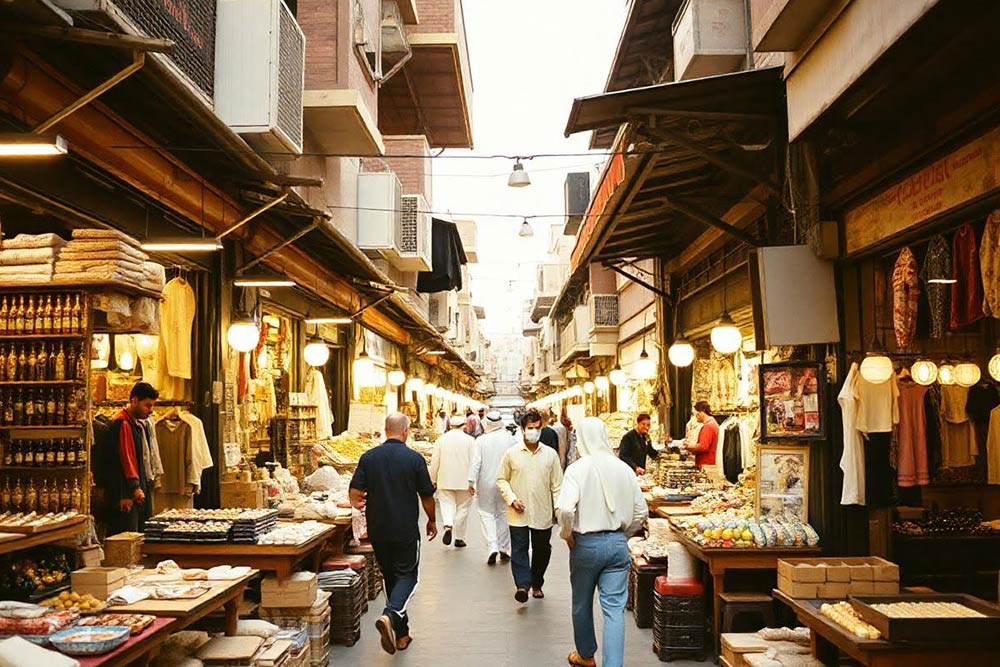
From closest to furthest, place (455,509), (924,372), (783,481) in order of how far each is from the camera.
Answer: (783,481), (924,372), (455,509)

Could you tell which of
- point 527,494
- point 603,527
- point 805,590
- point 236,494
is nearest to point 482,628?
point 527,494

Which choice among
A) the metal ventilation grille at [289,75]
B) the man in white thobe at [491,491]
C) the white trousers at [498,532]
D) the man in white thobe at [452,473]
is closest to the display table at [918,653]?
the metal ventilation grille at [289,75]

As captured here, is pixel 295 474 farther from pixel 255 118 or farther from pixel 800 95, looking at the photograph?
pixel 800 95

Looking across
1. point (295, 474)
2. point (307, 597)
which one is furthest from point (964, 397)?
point (295, 474)

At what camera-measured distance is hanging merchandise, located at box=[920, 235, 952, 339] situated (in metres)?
6.41

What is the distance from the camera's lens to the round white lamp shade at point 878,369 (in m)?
7.01

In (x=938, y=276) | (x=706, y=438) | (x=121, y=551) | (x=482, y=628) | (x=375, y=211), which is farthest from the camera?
(x=375, y=211)

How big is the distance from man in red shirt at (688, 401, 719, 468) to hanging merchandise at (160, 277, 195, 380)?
7148mm

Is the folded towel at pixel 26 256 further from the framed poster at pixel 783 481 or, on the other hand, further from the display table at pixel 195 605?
the framed poster at pixel 783 481

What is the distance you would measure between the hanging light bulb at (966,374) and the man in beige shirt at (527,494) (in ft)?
14.3

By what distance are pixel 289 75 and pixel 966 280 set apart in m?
6.29

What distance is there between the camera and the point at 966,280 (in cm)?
617

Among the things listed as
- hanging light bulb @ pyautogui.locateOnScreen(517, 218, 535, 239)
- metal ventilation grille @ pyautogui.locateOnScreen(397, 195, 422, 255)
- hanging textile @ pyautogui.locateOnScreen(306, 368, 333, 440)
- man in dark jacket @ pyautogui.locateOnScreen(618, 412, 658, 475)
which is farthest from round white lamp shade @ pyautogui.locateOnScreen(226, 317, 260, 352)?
hanging light bulb @ pyautogui.locateOnScreen(517, 218, 535, 239)

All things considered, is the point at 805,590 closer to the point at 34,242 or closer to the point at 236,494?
the point at 34,242
